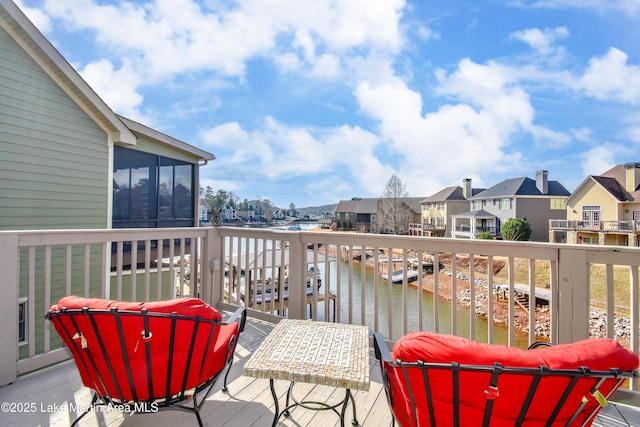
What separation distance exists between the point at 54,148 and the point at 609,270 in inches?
309

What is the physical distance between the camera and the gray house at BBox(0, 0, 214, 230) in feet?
16.0

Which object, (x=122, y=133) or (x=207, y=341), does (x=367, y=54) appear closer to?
(x=122, y=133)

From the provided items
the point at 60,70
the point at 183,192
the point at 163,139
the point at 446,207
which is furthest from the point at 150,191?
the point at 446,207

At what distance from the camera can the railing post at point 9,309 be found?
2.11 metres

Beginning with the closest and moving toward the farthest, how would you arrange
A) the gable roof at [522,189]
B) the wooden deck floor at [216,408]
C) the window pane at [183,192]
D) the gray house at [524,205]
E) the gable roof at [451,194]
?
the wooden deck floor at [216,408] → the window pane at [183,192] → the gray house at [524,205] → the gable roof at [522,189] → the gable roof at [451,194]

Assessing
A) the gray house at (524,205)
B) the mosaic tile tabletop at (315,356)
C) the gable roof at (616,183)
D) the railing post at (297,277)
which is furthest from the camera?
the gray house at (524,205)

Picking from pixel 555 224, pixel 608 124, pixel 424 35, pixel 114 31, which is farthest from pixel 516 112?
pixel 114 31

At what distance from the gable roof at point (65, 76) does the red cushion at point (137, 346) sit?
5.93m

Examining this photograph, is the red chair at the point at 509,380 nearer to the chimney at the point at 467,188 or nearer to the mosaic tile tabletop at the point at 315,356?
the mosaic tile tabletop at the point at 315,356

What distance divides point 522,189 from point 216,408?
90.0ft

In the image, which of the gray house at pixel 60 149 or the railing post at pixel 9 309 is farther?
the gray house at pixel 60 149

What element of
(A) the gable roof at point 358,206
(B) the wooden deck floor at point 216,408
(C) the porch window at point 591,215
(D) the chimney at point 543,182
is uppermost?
(D) the chimney at point 543,182

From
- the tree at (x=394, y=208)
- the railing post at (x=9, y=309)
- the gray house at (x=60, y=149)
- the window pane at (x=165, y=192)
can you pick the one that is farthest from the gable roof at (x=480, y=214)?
the railing post at (x=9, y=309)

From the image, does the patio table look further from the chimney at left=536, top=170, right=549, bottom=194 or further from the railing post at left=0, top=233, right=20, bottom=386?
the chimney at left=536, top=170, right=549, bottom=194
